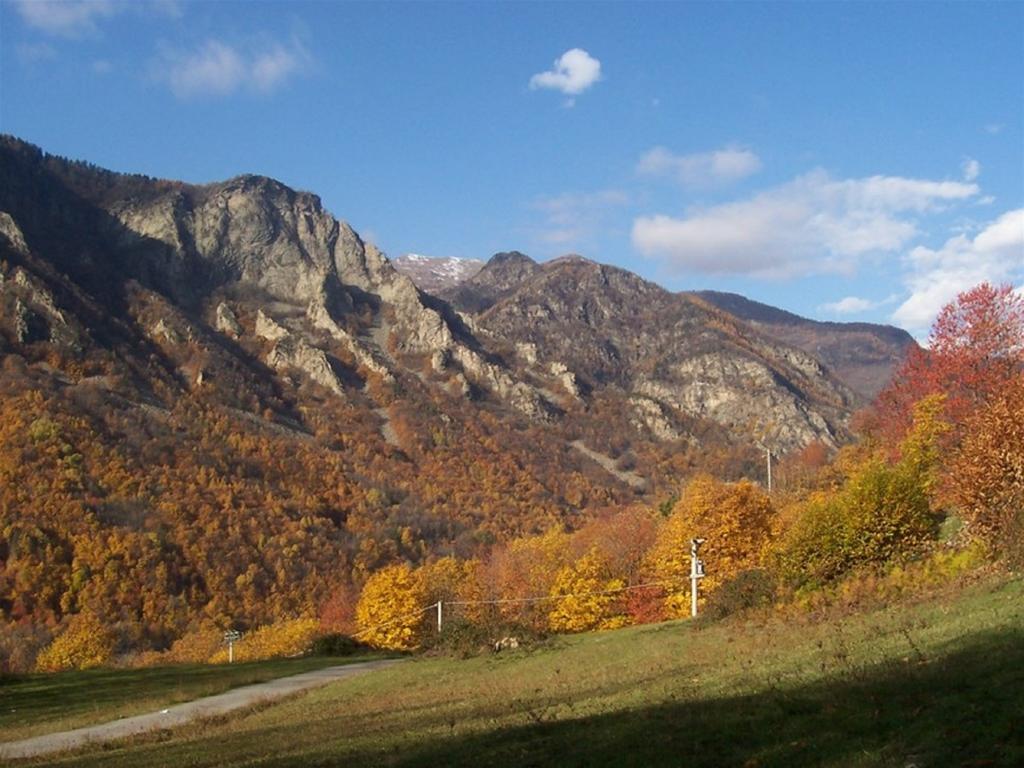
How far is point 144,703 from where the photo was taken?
29969mm

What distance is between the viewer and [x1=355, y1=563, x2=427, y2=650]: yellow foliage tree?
7325cm

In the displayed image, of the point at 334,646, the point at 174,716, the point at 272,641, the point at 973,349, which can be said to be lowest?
the point at 272,641

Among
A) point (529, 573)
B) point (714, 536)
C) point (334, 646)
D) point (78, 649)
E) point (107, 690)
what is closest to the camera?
point (107, 690)

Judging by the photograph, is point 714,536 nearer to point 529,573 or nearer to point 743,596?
point 743,596

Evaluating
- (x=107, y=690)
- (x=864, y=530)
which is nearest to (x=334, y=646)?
(x=107, y=690)

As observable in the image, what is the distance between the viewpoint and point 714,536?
5859 centimetres

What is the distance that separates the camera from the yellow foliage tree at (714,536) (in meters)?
56.8

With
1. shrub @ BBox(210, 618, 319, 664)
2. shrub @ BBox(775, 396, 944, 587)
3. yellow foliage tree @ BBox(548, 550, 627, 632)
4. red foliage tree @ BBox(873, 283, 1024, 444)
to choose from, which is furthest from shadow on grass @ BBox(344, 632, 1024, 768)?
shrub @ BBox(210, 618, 319, 664)

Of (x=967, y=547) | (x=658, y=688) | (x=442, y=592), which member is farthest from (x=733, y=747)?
(x=442, y=592)

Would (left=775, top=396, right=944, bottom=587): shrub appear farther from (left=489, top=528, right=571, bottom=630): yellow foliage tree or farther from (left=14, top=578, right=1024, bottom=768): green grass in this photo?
(left=489, top=528, right=571, bottom=630): yellow foliage tree

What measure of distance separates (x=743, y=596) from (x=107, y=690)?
24255 mm

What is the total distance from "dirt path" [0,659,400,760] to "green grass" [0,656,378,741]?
3.38 ft

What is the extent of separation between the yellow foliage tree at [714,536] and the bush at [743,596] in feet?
86.6

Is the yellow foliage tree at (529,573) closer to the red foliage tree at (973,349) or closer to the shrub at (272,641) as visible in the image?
the shrub at (272,641)
